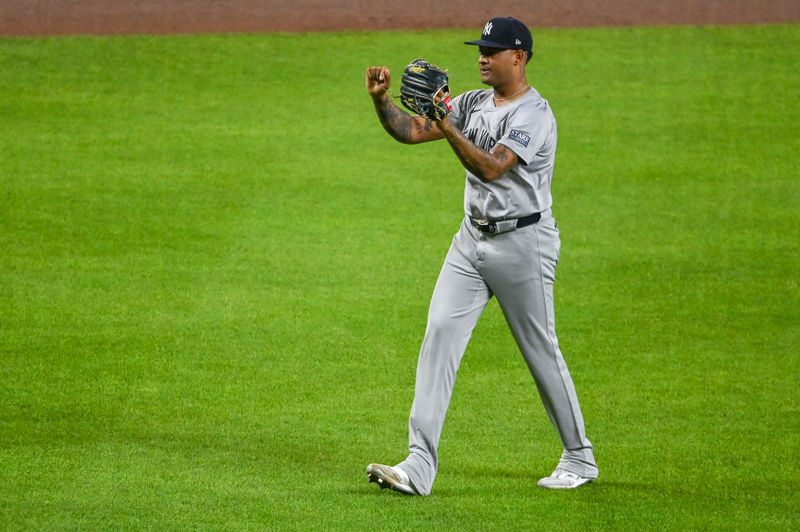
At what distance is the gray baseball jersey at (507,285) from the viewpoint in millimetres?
5469

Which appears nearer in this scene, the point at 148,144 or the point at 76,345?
the point at 76,345

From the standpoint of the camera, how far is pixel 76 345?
25.6 feet

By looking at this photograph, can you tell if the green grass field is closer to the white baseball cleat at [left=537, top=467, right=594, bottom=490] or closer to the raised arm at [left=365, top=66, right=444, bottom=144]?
the white baseball cleat at [left=537, top=467, right=594, bottom=490]

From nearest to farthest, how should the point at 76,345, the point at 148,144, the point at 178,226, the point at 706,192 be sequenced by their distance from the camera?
the point at 76,345 → the point at 178,226 → the point at 706,192 → the point at 148,144

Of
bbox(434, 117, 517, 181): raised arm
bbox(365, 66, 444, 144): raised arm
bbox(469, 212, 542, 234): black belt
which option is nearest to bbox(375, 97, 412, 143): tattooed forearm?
bbox(365, 66, 444, 144): raised arm

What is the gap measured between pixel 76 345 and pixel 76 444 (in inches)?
72.7

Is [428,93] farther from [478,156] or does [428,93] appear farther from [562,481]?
[562,481]

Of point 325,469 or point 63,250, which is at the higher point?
point 325,469

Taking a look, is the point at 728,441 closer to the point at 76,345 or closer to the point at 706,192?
A: the point at 76,345

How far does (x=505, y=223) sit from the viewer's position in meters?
5.52

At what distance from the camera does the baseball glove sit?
5266 millimetres

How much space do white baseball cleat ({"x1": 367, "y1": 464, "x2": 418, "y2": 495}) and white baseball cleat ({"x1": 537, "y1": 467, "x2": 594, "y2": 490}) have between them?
0.62 meters

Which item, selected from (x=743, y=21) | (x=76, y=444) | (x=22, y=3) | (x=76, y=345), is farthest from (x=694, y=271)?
(x=22, y=3)

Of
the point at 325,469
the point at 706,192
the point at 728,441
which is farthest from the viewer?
the point at 706,192
